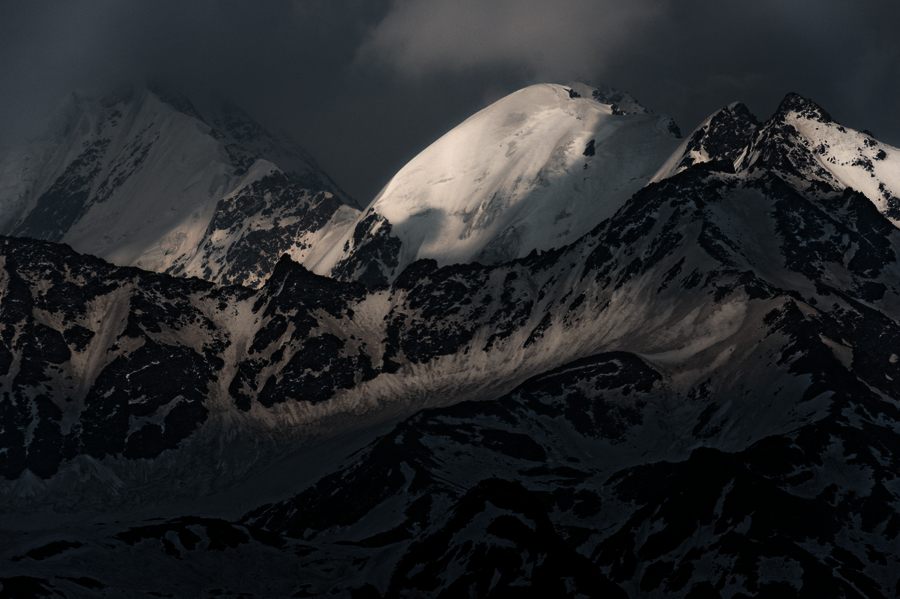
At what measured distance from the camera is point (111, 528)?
16175 centimetres

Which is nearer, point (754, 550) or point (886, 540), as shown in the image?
point (754, 550)

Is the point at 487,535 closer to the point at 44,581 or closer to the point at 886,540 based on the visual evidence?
the point at 44,581

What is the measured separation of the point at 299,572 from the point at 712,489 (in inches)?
2167

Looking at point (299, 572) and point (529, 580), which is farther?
point (299, 572)

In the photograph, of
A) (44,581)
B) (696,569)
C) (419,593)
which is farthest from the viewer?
(696,569)

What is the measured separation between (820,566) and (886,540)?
105 feet

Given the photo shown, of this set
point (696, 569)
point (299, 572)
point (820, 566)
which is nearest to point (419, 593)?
point (299, 572)

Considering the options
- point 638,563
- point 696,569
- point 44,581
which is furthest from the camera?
point 638,563

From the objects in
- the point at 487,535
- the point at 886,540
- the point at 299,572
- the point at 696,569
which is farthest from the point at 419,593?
the point at 886,540

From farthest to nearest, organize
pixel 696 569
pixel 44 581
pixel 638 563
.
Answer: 1. pixel 638 563
2. pixel 696 569
3. pixel 44 581

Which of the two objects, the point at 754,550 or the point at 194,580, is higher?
the point at 754,550

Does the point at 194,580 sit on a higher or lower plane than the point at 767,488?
lower

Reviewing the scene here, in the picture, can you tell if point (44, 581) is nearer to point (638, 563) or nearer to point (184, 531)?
point (184, 531)

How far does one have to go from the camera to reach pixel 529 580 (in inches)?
5305
